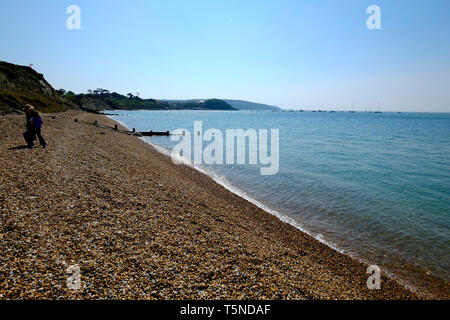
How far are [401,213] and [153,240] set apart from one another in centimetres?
1644

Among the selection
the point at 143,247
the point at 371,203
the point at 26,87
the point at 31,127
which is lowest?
the point at 371,203

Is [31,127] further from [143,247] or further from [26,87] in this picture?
[26,87]

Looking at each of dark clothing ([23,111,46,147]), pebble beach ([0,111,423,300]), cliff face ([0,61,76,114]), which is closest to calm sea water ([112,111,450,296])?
pebble beach ([0,111,423,300])

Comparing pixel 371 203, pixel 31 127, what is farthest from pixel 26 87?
pixel 371 203

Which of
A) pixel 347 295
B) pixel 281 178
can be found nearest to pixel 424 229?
pixel 347 295

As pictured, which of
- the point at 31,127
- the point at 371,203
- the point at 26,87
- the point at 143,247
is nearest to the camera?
the point at 143,247

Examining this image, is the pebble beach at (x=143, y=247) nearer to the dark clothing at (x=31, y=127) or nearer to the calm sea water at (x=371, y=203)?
the calm sea water at (x=371, y=203)

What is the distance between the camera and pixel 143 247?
7.04 metres

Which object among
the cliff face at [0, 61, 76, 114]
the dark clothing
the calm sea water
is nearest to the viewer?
the calm sea water

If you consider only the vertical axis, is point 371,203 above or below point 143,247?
below

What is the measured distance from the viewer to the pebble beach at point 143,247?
5414 millimetres

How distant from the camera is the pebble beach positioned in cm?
541

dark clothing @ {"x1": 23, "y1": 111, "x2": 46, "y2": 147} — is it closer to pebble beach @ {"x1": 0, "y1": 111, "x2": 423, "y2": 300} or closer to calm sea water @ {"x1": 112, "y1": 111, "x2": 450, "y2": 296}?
pebble beach @ {"x1": 0, "y1": 111, "x2": 423, "y2": 300}
